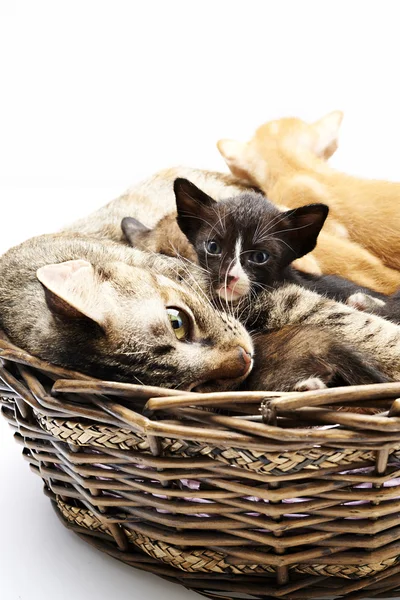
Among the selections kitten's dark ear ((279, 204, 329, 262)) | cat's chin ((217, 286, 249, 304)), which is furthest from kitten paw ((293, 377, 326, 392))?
kitten's dark ear ((279, 204, 329, 262))

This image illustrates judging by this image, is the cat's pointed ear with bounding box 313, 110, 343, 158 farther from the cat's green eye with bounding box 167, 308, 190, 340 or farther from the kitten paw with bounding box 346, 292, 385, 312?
the cat's green eye with bounding box 167, 308, 190, 340

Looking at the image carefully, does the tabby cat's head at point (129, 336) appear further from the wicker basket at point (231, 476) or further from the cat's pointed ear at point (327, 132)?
the cat's pointed ear at point (327, 132)

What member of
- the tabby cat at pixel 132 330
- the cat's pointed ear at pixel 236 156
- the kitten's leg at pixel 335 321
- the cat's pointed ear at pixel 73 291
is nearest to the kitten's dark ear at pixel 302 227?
the kitten's leg at pixel 335 321

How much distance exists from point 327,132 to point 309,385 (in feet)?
4.70

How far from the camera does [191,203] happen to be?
2018 mm

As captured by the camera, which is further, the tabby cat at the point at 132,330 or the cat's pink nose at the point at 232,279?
the cat's pink nose at the point at 232,279

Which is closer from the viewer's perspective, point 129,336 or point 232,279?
point 129,336

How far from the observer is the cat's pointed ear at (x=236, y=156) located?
2734 millimetres

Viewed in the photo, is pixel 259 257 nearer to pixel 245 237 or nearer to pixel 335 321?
pixel 245 237

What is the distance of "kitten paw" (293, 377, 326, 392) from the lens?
63.1 inches

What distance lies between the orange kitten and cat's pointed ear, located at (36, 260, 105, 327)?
3.07ft

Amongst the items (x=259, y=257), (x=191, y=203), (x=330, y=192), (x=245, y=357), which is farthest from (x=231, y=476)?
(x=330, y=192)

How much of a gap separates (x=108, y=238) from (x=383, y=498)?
47.6 inches

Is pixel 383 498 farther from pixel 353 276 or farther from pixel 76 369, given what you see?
pixel 353 276
